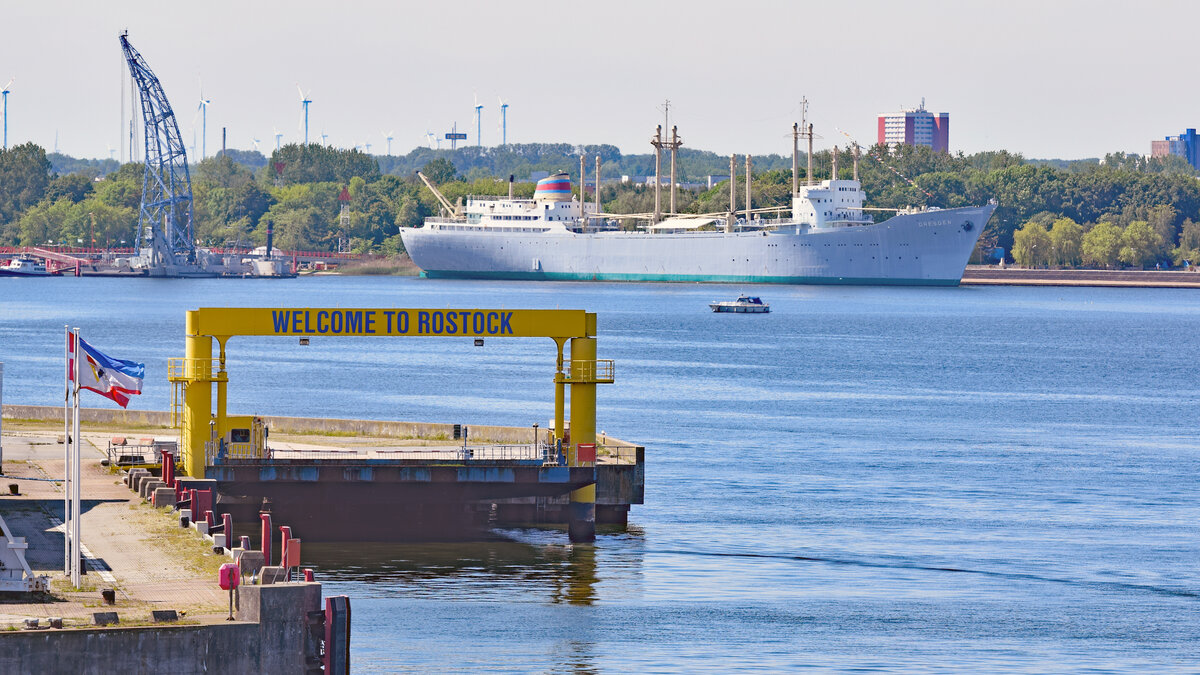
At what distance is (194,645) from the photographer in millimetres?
21891

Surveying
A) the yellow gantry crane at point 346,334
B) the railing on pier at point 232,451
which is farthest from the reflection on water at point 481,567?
the railing on pier at point 232,451

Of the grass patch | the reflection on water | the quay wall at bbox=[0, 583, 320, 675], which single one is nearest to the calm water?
the reflection on water

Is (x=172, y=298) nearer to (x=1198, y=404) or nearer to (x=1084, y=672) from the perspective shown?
(x=1198, y=404)

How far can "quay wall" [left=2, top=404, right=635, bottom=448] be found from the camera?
41031 millimetres

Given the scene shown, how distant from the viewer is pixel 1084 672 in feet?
94.5

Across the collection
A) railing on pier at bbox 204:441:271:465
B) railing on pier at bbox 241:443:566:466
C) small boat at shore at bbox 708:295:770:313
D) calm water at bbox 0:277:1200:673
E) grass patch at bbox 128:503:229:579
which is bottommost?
calm water at bbox 0:277:1200:673

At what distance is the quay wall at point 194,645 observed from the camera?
21203mm

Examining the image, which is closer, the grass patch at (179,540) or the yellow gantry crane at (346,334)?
the grass patch at (179,540)

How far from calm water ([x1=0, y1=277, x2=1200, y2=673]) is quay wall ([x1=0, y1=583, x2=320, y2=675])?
5220mm

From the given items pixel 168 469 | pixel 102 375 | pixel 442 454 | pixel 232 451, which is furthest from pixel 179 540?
pixel 442 454

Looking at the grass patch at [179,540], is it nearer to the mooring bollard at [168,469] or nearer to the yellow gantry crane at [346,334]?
the mooring bollard at [168,469]

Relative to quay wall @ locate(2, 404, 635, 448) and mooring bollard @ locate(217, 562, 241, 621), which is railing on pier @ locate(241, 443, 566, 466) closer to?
quay wall @ locate(2, 404, 635, 448)

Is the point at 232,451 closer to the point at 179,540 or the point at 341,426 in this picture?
the point at 341,426

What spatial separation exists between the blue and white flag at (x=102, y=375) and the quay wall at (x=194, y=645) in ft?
16.3
